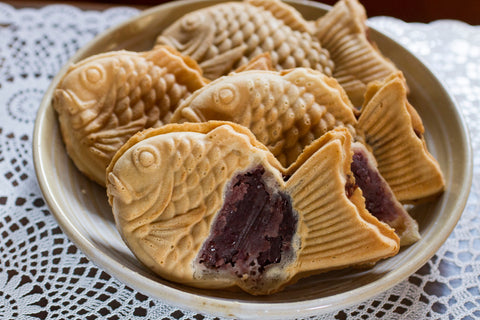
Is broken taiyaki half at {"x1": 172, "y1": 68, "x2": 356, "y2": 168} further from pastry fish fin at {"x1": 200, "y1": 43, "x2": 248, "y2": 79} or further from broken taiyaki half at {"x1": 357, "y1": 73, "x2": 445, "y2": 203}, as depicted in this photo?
pastry fish fin at {"x1": 200, "y1": 43, "x2": 248, "y2": 79}

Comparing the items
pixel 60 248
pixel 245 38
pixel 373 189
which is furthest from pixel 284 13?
pixel 60 248

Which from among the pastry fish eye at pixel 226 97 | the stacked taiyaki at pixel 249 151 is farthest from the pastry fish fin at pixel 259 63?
the pastry fish eye at pixel 226 97

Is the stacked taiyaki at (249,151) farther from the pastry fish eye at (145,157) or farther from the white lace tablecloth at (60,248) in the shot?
the white lace tablecloth at (60,248)

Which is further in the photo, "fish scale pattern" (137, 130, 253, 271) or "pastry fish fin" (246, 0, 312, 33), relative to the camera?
"pastry fish fin" (246, 0, 312, 33)

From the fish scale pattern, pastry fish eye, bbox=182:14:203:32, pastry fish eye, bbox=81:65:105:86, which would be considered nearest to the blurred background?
pastry fish eye, bbox=182:14:203:32

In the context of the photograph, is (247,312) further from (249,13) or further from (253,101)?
(249,13)


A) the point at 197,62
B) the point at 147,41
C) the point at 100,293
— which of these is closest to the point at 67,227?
the point at 100,293

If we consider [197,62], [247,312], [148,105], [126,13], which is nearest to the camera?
[247,312]
